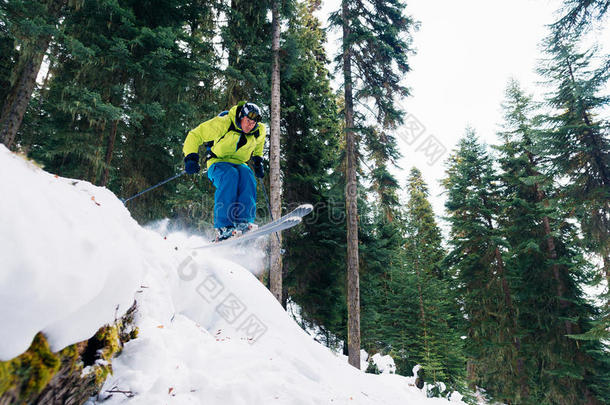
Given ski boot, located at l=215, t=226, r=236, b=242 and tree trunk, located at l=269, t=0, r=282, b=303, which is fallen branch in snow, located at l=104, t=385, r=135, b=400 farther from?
tree trunk, located at l=269, t=0, r=282, b=303

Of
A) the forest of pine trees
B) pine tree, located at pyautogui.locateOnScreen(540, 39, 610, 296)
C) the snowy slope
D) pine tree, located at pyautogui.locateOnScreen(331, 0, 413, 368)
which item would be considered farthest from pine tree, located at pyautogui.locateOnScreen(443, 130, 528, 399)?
the snowy slope

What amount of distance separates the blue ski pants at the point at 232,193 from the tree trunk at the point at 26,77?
460 cm

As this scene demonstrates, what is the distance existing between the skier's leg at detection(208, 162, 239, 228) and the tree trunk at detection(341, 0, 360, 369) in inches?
238

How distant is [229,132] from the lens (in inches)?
194

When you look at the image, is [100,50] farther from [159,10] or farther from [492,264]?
[492,264]

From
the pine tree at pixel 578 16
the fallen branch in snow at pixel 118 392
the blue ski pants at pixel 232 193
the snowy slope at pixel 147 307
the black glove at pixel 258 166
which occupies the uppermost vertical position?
the pine tree at pixel 578 16

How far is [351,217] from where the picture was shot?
34.6ft

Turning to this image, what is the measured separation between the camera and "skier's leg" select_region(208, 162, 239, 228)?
4.85 m

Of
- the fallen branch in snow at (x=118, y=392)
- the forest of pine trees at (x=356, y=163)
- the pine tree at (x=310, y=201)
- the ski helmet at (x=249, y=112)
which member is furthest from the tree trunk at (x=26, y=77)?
the pine tree at (x=310, y=201)

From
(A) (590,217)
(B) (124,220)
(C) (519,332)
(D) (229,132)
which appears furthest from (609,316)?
(B) (124,220)

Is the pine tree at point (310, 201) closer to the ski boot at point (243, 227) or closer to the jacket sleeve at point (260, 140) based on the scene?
the jacket sleeve at point (260, 140)

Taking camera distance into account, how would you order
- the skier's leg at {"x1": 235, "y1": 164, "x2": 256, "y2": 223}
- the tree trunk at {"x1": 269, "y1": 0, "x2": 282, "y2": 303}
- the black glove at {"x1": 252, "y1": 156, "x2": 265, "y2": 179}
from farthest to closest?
the tree trunk at {"x1": 269, "y1": 0, "x2": 282, "y2": 303}
the black glove at {"x1": 252, "y1": 156, "x2": 265, "y2": 179}
the skier's leg at {"x1": 235, "y1": 164, "x2": 256, "y2": 223}

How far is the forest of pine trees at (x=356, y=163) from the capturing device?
22.9 ft

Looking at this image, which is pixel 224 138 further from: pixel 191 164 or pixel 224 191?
pixel 224 191
